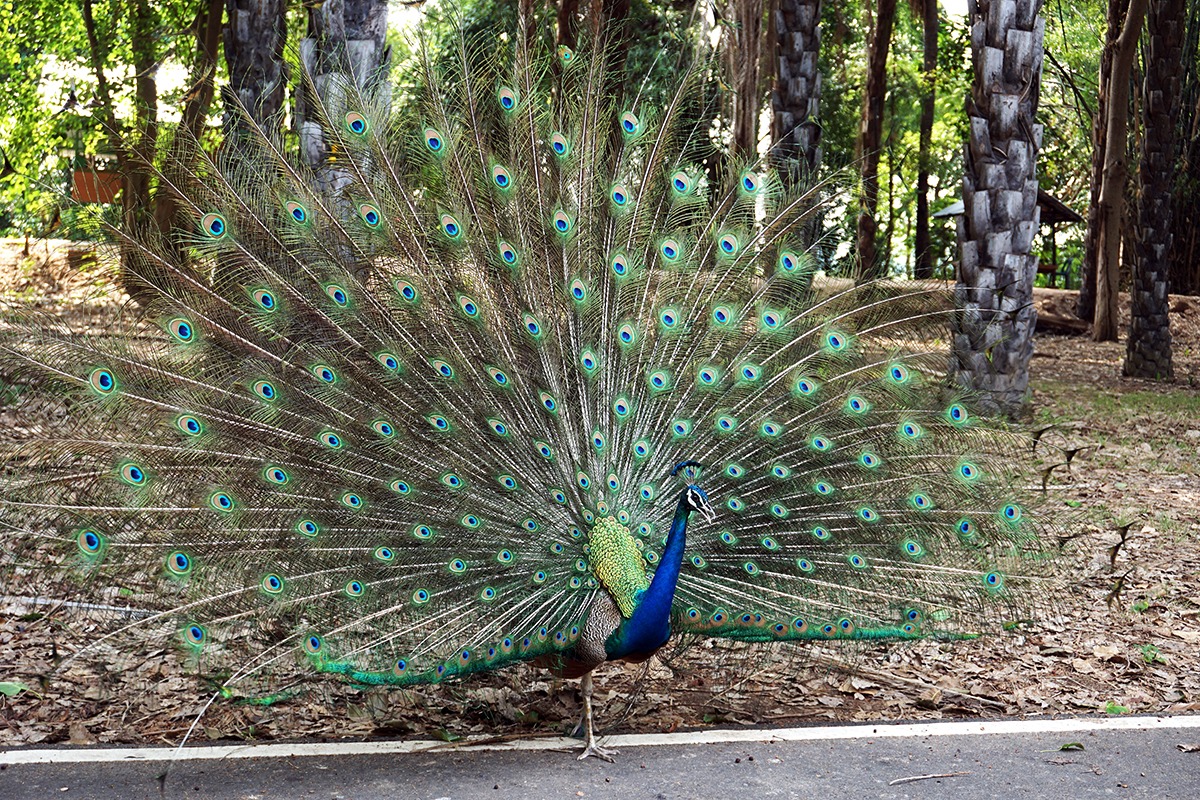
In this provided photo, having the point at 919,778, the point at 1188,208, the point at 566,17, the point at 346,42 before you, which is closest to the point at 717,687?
the point at 919,778

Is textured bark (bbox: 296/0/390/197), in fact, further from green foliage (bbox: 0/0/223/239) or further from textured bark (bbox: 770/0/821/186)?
green foliage (bbox: 0/0/223/239)

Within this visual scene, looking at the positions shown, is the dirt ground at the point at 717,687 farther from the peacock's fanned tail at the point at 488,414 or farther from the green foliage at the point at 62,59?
the green foliage at the point at 62,59

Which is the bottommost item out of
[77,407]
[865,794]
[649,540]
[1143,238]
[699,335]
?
[865,794]

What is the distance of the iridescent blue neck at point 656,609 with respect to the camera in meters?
4.10

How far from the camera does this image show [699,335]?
16.3 ft

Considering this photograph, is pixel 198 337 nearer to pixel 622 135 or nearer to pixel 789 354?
pixel 622 135

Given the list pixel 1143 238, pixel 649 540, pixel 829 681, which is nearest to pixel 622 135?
pixel 649 540

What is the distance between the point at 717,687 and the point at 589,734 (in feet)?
3.22

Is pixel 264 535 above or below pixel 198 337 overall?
below

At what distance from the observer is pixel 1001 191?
921 cm

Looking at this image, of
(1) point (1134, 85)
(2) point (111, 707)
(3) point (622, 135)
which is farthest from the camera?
(1) point (1134, 85)

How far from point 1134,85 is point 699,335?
56.2 feet

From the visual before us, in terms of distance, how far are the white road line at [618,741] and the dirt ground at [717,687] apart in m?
0.12

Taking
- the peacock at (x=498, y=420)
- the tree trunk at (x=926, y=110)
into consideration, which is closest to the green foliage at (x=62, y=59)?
the peacock at (x=498, y=420)
